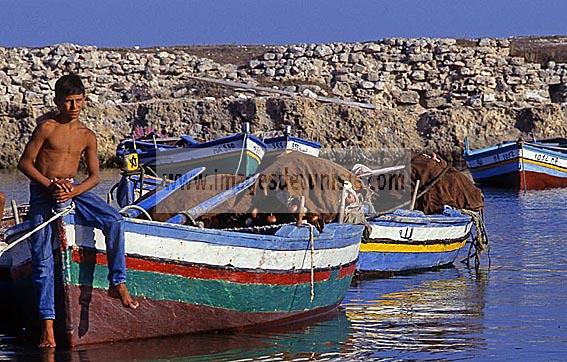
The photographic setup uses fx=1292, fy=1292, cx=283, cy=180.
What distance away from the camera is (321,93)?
37.1 meters

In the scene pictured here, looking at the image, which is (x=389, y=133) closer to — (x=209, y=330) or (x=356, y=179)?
(x=356, y=179)

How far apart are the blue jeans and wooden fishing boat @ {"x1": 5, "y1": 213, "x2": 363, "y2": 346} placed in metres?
0.08

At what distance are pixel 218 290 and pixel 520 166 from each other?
1943 centimetres

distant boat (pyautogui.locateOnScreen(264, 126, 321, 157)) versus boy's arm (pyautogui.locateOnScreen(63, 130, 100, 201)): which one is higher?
distant boat (pyautogui.locateOnScreen(264, 126, 321, 157))

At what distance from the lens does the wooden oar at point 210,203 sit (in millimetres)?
10992

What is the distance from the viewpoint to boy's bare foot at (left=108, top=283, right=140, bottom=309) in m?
9.63

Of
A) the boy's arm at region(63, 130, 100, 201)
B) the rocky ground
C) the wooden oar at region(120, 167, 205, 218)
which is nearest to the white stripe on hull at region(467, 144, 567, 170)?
the rocky ground

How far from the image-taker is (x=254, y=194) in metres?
12.2

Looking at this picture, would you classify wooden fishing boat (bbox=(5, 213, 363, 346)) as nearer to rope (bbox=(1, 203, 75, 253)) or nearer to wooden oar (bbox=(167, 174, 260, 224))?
rope (bbox=(1, 203, 75, 253))

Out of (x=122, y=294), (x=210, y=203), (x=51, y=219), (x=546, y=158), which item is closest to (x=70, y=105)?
(x=51, y=219)

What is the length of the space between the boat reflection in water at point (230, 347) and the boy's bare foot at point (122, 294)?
1.35 ft

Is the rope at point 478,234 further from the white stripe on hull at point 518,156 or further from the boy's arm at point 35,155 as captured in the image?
the white stripe on hull at point 518,156

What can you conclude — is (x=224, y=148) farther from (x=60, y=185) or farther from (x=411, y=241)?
(x=60, y=185)

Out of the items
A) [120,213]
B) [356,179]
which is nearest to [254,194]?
[356,179]
